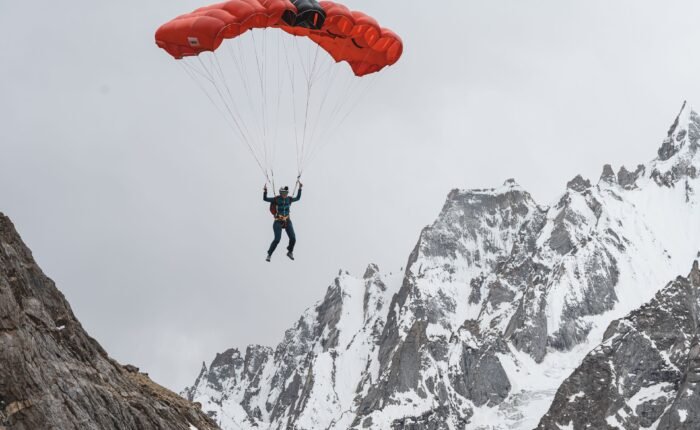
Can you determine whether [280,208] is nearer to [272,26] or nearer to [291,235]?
[291,235]

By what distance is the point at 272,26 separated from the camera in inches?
1570

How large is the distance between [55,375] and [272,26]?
1583cm

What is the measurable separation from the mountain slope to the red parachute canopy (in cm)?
1145

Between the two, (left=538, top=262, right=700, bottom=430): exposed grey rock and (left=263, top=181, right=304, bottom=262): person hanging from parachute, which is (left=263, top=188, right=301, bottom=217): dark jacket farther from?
(left=538, top=262, right=700, bottom=430): exposed grey rock

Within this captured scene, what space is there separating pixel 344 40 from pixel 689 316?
459ft

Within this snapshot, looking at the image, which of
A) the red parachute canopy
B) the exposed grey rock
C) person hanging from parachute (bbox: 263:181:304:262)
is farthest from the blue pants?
the exposed grey rock

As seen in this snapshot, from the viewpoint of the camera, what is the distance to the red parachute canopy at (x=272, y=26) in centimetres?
3822

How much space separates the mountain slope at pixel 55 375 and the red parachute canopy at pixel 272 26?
1145 centimetres

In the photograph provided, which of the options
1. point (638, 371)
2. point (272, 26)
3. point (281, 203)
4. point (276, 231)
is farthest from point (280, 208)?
point (638, 371)

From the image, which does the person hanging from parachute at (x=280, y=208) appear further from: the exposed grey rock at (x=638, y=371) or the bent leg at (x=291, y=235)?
the exposed grey rock at (x=638, y=371)

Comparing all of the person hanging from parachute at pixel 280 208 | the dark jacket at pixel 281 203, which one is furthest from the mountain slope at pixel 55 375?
the dark jacket at pixel 281 203

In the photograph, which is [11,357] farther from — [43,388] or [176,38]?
[176,38]

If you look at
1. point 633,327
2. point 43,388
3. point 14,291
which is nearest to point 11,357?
point 43,388

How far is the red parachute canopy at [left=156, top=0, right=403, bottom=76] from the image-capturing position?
3822 cm
